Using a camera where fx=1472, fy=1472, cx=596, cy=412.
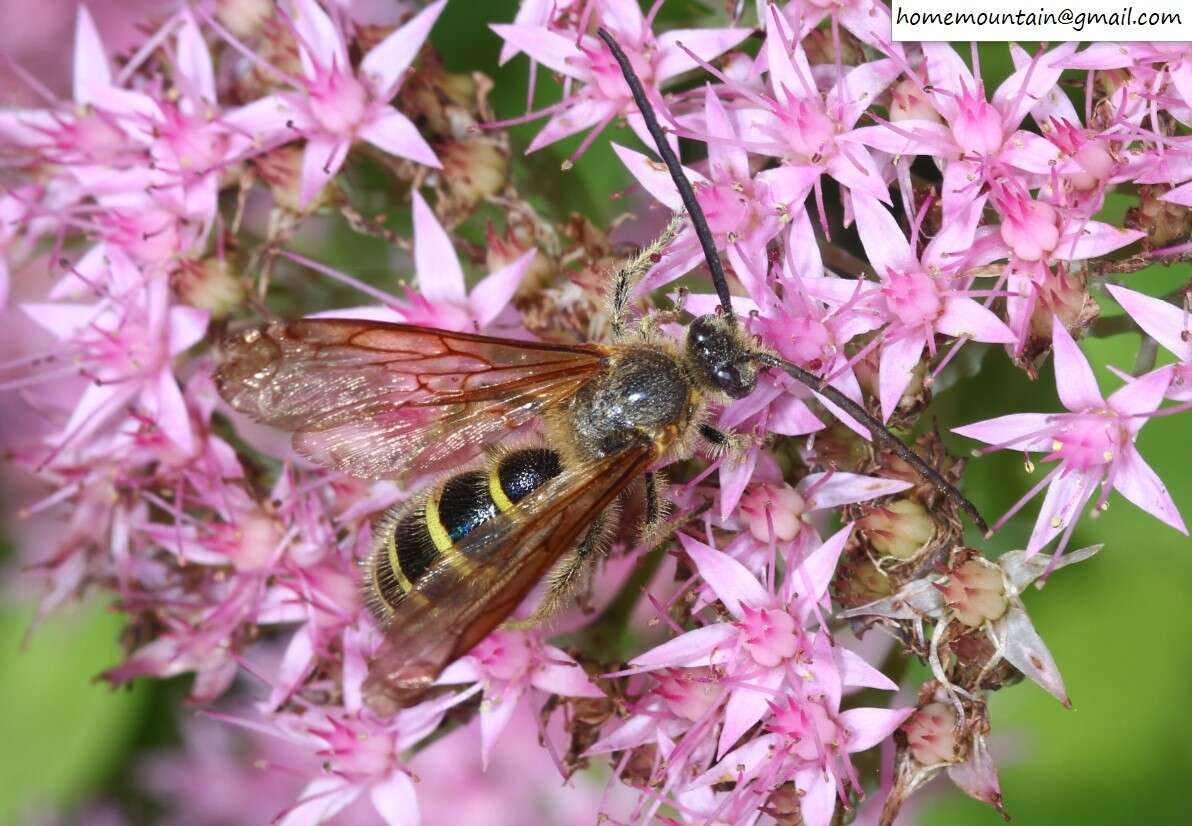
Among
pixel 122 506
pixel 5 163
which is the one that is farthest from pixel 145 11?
pixel 122 506

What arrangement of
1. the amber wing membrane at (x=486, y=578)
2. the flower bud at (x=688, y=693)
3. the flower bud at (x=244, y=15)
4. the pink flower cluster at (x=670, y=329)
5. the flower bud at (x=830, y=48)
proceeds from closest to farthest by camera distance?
1. the amber wing membrane at (x=486, y=578)
2. the pink flower cluster at (x=670, y=329)
3. the flower bud at (x=688, y=693)
4. the flower bud at (x=830, y=48)
5. the flower bud at (x=244, y=15)

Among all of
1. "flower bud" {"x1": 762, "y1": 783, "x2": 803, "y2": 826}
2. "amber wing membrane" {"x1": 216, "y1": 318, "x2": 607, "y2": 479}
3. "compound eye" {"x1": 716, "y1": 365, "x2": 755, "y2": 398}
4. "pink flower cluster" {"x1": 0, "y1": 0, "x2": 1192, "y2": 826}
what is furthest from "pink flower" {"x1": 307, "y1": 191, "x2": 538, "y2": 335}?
"flower bud" {"x1": 762, "y1": 783, "x2": 803, "y2": 826}

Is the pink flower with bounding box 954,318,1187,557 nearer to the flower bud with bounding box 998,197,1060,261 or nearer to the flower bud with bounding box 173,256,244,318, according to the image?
the flower bud with bounding box 998,197,1060,261

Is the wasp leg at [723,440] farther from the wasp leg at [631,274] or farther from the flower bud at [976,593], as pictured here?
the flower bud at [976,593]

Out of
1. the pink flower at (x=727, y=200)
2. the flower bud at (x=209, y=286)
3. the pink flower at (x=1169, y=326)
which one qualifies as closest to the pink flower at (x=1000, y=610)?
the pink flower at (x=1169, y=326)

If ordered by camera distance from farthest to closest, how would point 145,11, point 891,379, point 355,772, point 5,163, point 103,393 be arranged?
point 145,11
point 5,163
point 103,393
point 355,772
point 891,379

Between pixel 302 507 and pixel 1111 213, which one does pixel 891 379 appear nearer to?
pixel 1111 213
